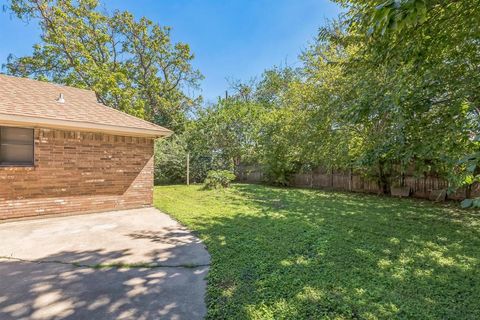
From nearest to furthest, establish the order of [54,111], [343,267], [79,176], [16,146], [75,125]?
[343,267] → [16,146] → [75,125] → [54,111] → [79,176]

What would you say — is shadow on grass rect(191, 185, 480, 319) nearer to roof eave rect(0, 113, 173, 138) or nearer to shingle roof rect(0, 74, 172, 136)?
roof eave rect(0, 113, 173, 138)

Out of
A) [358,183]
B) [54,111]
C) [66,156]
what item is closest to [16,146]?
[66,156]

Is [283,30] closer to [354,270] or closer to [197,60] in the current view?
[197,60]

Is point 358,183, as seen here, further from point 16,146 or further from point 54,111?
point 16,146

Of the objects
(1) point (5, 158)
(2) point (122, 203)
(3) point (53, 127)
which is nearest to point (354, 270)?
(2) point (122, 203)

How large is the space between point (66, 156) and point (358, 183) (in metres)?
11.5

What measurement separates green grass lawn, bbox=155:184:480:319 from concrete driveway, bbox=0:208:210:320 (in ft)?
1.20

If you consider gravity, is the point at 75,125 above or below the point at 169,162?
above

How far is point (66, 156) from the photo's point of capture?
6.24 m

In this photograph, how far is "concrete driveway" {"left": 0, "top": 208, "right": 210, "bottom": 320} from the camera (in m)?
2.38

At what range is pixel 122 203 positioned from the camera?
7.03m

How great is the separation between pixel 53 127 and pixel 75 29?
51.7ft

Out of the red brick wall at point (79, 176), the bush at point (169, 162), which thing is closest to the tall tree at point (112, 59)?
the bush at point (169, 162)

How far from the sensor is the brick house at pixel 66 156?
18.6 ft
